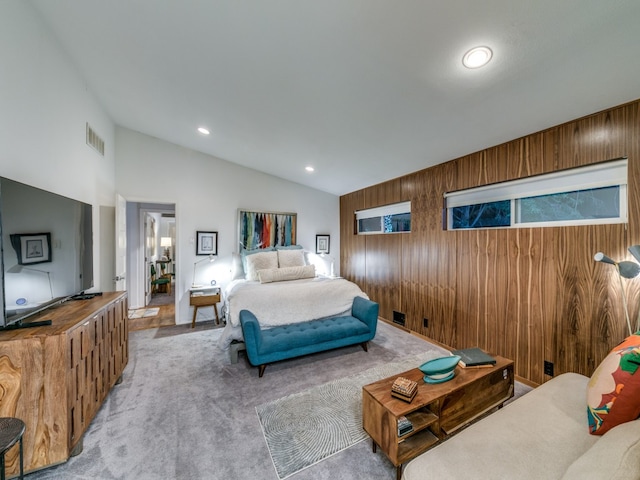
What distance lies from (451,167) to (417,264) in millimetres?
1368

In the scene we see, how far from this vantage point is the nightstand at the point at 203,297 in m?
3.89

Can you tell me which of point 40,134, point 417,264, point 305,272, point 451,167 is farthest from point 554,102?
point 40,134

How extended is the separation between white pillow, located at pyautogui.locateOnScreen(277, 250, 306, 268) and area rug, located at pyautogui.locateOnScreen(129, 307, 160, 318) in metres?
2.60

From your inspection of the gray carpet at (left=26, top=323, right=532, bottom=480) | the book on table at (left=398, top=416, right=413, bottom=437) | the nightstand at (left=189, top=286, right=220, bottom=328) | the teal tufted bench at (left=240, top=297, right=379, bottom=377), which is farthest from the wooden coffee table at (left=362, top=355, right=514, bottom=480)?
the nightstand at (left=189, top=286, right=220, bottom=328)

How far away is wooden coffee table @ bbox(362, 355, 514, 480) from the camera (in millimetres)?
1420

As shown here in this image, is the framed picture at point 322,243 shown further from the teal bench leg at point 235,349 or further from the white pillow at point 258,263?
the teal bench leg at point 235,349

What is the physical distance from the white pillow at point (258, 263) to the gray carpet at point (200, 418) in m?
1.21

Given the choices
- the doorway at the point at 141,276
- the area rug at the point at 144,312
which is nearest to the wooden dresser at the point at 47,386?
the doorway at the point at 141,276

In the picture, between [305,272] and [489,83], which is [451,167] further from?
[305,272]

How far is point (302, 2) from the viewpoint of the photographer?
4.64 feet

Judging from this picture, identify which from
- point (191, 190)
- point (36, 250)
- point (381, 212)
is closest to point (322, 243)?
point (381, 212)

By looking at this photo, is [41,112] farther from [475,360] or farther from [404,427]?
[475,360]

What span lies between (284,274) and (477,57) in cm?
321

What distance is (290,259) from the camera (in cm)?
433
